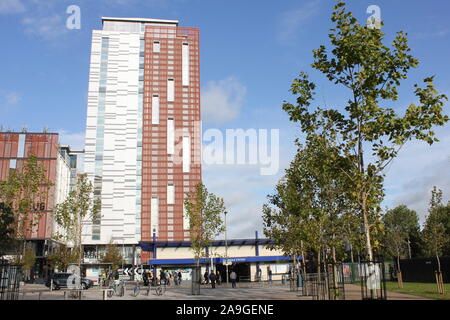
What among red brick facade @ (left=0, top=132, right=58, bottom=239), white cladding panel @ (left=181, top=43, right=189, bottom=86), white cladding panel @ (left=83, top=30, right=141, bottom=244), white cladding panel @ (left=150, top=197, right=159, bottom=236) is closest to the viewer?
red brick facade @ (left=0, top=132, right=58, bottom=239)

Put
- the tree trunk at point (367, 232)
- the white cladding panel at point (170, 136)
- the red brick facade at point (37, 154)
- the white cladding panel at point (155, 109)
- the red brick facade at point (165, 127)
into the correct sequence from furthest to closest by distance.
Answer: the white cladding panel at point (155, 109), the white cladding panel at point (170, 136), the red brick facade at point (165, 127), the red brick facade at point (37, 154), the tree trunk at point (367, 232)

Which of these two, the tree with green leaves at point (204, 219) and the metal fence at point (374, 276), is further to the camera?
the tree with green leaves at point (204, 219)

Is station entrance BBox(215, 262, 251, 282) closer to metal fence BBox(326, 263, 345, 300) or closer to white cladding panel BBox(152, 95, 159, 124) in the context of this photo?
metal fence BBox(326, 263, 345, 300)

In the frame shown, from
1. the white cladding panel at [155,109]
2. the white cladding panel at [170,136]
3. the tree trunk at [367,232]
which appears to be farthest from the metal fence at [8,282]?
the white cladding panel at [155,109]

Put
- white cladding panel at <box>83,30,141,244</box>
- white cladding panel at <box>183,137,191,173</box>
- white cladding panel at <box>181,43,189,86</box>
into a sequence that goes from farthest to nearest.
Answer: white cladding panel at <box>181,43,189,86</box>
white cladding panel at <box>183,137,191,173</box>
white cladding panel at <box>83,30,141,244</box>

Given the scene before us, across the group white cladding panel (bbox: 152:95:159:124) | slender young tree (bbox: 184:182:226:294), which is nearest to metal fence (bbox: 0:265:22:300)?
slender young tree (bbox: 184:182:226:294)

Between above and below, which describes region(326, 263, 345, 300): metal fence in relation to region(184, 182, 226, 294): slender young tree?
below

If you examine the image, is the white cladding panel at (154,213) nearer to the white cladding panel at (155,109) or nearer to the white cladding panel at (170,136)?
the white cladding panel at (170,136)

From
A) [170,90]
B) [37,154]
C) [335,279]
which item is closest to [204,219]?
[335,279]

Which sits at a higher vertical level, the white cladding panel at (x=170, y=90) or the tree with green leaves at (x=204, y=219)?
the white cladding panel at (x=170, y=90)

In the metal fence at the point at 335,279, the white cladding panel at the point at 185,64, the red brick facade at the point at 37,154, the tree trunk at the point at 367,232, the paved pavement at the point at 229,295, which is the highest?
the white cladding panel at the point at 185,64
